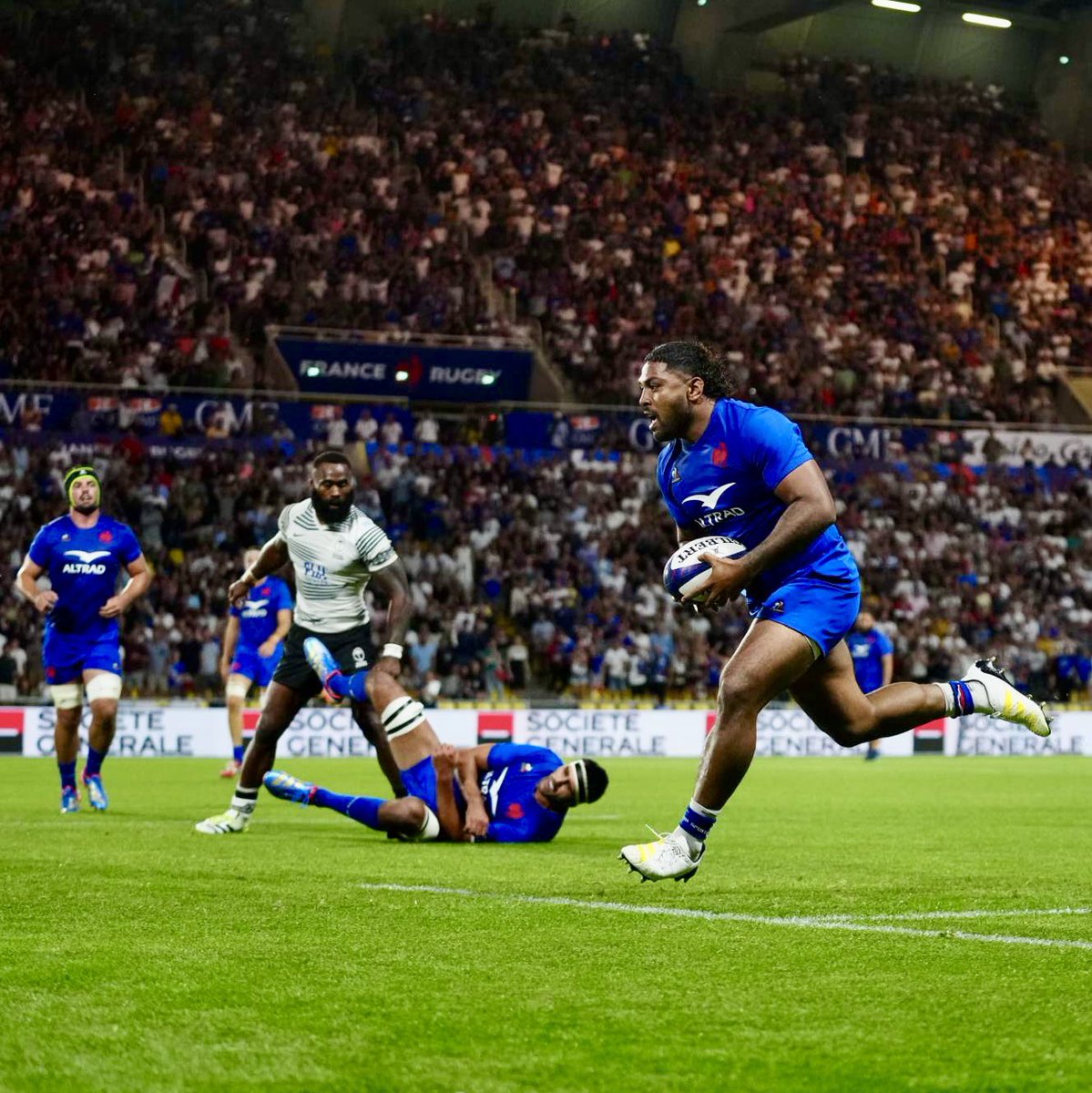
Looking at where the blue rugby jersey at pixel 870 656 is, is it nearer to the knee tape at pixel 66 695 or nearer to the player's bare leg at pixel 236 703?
the player's bare leg at pixel 236 703

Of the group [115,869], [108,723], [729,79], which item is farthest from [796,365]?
[115,869]

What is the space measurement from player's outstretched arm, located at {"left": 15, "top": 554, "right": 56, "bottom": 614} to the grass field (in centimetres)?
226

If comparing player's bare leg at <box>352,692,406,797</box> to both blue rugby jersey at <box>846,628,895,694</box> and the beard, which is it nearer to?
the beard

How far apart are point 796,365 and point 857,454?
3.19 meters

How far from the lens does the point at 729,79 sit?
137ft

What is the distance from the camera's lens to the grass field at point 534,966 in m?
3.80

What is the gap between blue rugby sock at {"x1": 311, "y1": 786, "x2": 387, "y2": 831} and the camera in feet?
34.0

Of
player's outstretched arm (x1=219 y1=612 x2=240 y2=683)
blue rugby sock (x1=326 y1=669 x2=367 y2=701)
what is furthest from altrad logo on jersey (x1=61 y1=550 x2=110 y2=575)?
player's outstretched arm (x1=219 y1=612 x2=240 y2=683)

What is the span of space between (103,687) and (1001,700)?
24.3ft

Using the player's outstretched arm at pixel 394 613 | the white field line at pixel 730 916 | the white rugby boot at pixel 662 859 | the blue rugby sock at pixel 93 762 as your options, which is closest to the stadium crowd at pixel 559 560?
the blue rugby sock at pixel 93 762

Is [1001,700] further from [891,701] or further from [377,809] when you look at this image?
[377,809]

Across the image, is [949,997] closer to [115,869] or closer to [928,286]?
[115,869]

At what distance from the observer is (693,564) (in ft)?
22.2

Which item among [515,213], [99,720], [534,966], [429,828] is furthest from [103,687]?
[515,213]
